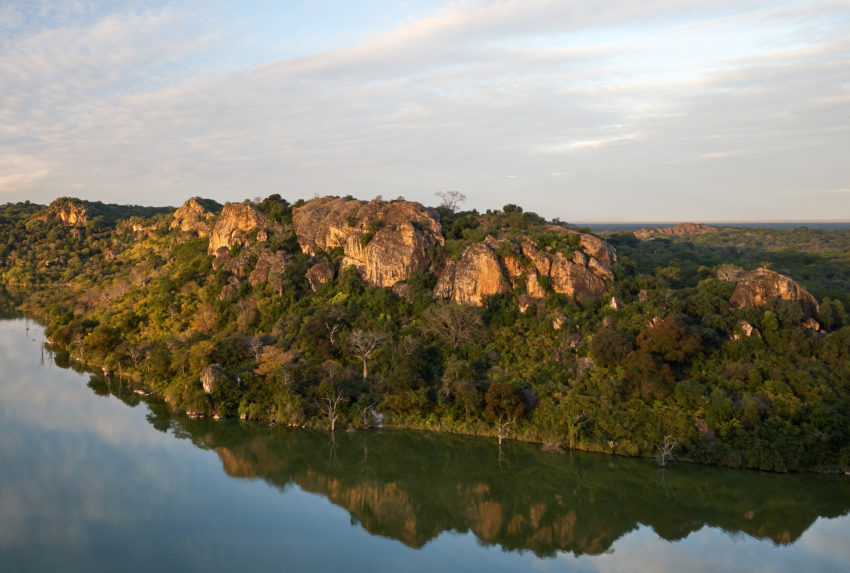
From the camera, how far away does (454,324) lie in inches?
1336

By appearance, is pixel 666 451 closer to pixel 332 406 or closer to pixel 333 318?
pixel 332 406

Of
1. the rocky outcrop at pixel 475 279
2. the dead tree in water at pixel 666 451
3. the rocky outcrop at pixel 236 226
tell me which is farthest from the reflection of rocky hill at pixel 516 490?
the rocky outcrop at pixel 236 226

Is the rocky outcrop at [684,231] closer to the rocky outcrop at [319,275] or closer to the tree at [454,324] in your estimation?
the rocky outcrop at [319,275]

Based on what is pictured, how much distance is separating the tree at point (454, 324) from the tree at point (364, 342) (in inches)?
122

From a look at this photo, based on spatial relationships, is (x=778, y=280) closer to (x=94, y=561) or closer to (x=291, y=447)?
(x=291, y=447)

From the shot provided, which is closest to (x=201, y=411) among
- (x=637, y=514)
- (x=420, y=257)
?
(x=420, y=257)

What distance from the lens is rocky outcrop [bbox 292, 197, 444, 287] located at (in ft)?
131

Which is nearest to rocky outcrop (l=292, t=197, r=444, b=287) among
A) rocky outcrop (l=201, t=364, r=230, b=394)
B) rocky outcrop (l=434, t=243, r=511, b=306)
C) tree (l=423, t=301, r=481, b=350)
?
rocky outcrop (l=434, t=243, r=511, b=306)

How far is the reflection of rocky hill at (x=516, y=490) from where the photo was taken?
21.1 meters

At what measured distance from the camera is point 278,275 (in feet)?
134

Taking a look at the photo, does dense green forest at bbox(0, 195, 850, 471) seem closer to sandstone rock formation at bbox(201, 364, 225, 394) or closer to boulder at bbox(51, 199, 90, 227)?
sandstone rock formation at bbox(201, 364, 225, 394)

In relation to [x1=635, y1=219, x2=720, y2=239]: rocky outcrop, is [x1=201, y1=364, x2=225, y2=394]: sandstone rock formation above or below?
below

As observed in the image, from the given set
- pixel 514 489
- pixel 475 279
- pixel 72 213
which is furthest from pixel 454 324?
pixel 72 213

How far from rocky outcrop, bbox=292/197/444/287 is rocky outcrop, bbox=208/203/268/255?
149 inches
